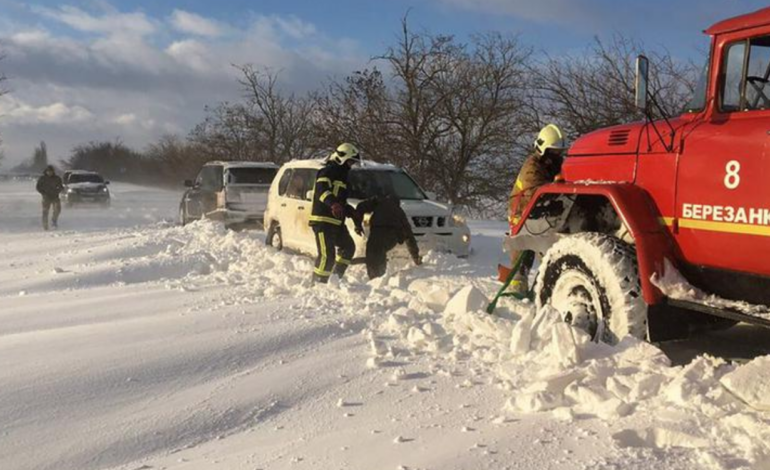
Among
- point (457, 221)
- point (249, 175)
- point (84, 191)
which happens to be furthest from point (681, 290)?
point (84, 191)

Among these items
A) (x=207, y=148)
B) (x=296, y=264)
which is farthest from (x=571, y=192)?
(x=207, y=148)

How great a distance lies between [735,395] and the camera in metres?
3.24

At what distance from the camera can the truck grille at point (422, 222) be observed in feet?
31.2

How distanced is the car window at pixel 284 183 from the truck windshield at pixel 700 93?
7.74m

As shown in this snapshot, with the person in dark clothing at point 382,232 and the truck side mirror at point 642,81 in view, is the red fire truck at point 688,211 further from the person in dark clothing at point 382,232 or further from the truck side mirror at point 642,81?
the person in dark clothing at point 382,232

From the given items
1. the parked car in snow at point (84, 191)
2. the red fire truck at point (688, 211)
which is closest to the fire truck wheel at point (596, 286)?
the red fire truck at point (688, 211)

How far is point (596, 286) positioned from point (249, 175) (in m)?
11.5

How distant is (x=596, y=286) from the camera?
436cm

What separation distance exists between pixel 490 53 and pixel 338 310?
18.4 meters

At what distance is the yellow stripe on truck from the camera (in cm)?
359

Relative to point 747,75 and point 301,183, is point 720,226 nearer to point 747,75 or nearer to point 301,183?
point 747,75

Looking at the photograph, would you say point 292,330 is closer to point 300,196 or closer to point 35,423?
point 35,423

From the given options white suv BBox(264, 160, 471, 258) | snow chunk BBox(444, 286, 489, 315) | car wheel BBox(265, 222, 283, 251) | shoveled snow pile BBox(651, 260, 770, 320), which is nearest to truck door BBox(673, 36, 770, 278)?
shoveled snow pile BBox(651, 260, 770, 320)

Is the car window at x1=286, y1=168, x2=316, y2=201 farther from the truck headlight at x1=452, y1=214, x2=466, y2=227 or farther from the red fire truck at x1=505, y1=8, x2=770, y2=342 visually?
the red fire truck at x1=505, y1=8, x2=770, y2=342
